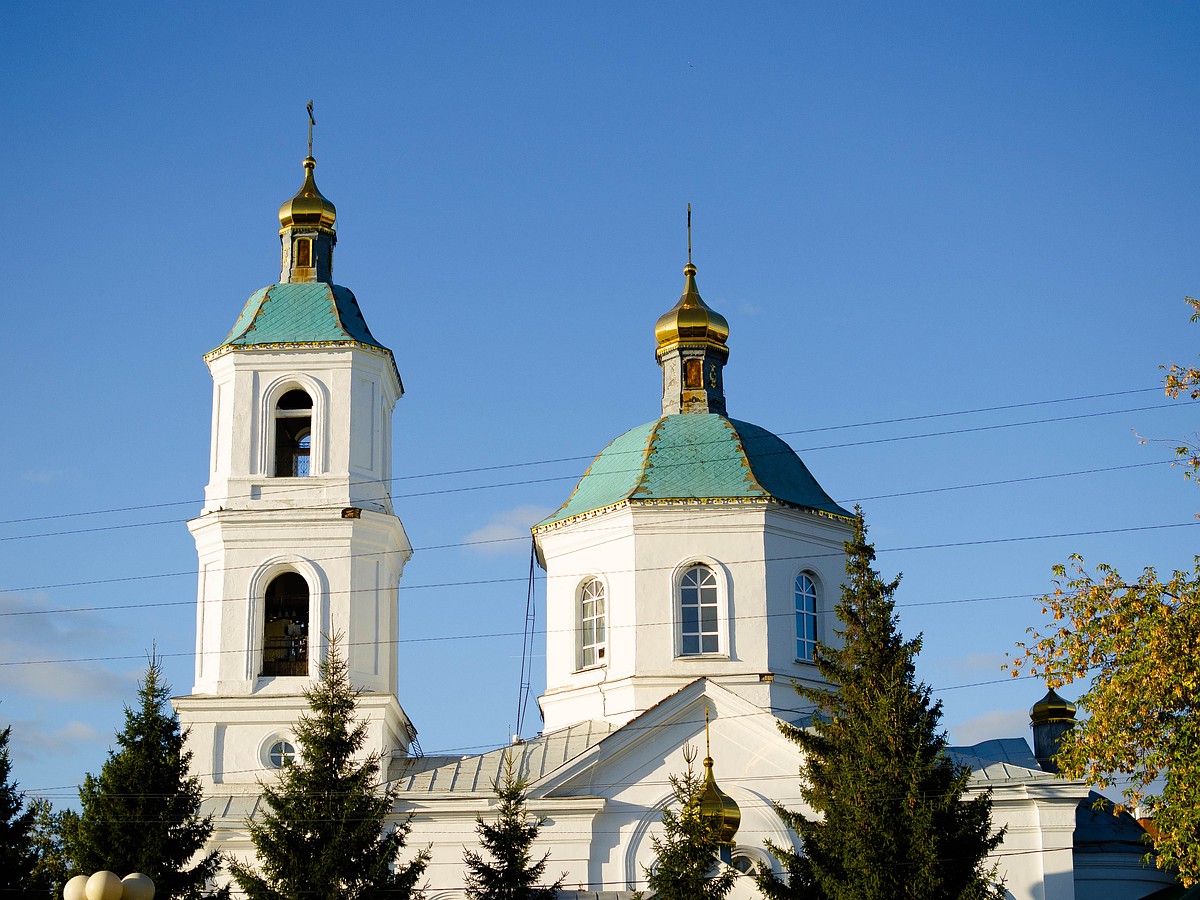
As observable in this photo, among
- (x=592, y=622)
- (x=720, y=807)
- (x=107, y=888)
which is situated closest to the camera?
(x=107, y=888)

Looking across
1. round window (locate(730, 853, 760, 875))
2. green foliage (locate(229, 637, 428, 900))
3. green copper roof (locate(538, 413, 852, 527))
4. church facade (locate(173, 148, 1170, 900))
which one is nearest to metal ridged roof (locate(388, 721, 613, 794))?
church facade (locate(173, 148, 1170, 900))

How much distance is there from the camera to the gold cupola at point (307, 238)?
1192 inches

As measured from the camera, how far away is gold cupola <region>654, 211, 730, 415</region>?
3183 centimetres

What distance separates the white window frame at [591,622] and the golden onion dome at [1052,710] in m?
10.2

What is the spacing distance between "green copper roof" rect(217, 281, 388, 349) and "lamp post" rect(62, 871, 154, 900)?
1527 centimetres

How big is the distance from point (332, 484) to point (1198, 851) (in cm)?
1453

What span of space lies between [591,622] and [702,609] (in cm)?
197

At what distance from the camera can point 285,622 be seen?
28.3 metres

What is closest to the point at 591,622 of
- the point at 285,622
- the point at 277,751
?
the point at 285,622

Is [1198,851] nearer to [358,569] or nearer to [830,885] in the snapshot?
[830,885]

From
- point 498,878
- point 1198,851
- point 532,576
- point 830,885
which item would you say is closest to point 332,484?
point 532,576

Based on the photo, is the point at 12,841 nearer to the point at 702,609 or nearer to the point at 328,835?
the point at 328,835

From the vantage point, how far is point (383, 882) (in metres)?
20.9

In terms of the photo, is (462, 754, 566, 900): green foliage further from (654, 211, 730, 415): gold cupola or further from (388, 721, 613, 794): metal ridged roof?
(654, 211, 730, 415): gold cupola
